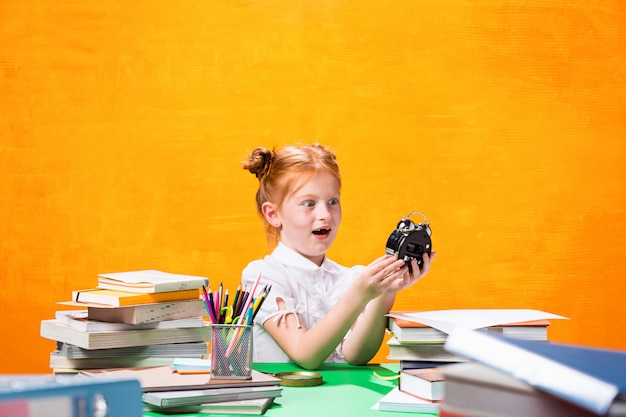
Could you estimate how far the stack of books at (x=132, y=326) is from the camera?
1362mm

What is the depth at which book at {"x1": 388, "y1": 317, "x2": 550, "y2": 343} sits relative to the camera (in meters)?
1.23

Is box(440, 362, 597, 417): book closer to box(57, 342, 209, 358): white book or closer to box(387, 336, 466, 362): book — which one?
box(387, 336, 466, 362): book

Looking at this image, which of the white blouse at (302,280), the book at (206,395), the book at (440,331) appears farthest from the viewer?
the white blouse at (302,280)

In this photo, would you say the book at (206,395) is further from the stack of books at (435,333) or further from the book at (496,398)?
the book at (496,398)

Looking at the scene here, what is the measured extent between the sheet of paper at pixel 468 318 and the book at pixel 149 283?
37 cm

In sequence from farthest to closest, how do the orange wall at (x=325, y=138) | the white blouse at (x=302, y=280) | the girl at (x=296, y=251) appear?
1. the orange wall at (x=325, y=138)
2. the white blouse at (x=302, y=280)
3. the girl at (x=296, y=251)

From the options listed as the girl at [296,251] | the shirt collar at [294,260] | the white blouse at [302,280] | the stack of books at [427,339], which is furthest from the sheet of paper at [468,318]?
the shirt collar at [294,260]

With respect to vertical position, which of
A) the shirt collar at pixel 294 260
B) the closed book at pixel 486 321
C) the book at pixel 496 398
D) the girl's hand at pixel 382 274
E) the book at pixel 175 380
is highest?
the shirt collar at pixel 294 260

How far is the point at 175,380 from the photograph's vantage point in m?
1.21

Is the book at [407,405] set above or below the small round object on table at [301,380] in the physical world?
below

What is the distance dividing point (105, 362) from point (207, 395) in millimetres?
318

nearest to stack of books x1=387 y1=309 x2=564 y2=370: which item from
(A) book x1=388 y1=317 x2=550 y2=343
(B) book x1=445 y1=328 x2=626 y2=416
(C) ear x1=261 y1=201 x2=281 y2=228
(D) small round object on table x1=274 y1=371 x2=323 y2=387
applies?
(A) book x1=388 y1=317 x2=550 y2=343

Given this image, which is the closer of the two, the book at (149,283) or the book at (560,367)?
the book at (560,367)

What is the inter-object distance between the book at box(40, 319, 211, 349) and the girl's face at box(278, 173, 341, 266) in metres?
0.65
